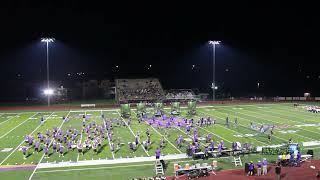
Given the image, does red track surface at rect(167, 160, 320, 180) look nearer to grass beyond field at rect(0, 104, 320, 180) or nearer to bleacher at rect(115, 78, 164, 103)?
grass beyond field at rect(0, 104, 320, 180)

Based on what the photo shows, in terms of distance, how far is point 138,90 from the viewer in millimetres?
73625

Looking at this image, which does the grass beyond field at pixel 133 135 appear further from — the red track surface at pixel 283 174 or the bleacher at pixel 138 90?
the bleacher at pixel 138 90

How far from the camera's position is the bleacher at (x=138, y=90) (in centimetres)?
6694

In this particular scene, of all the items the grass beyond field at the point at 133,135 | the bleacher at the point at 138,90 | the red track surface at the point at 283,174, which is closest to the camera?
the red track surface at the point at 283,174

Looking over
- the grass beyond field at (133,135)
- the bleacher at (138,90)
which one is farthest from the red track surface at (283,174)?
the bleacher at (138,90)

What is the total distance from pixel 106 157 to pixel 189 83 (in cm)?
6813

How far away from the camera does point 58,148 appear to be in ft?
88.4

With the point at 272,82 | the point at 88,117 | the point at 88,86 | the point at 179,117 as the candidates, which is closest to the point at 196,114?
the point at 179,117

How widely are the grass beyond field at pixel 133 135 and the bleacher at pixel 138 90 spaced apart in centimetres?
1473

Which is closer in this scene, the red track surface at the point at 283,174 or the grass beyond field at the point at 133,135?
the red track surface at the point at 283,174

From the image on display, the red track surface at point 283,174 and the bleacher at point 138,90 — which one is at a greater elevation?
the bleacher at point 138,90

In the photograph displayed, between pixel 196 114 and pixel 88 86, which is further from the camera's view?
pixel 88 86

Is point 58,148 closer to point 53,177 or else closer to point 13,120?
point 53,177

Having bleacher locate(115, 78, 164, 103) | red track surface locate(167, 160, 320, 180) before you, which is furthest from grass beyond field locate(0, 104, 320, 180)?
bleacher locate(115, 78, 164, 103)
